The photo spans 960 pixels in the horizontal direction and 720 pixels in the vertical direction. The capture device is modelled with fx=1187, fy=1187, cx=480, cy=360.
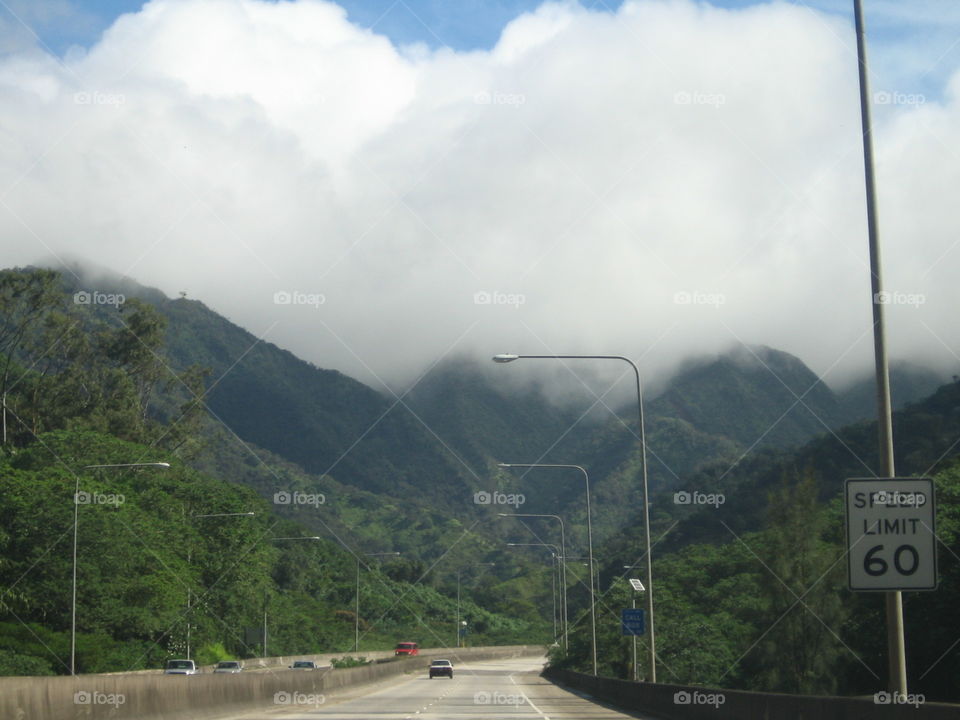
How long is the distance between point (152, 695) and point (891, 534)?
16.6 m

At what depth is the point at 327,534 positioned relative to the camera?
184m

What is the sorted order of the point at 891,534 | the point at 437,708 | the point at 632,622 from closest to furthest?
the point at 891,534 → the point at 437,708 → the point at 632,622

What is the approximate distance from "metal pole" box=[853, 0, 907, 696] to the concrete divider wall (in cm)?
64

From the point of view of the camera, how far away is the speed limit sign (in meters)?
13.6

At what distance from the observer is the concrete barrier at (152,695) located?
18.4 m

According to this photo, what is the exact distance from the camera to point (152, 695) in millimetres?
24562

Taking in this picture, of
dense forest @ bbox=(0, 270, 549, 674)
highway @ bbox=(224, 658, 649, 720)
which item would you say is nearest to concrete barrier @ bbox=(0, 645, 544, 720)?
highway @ bbox=(224, 658, 649, 720)

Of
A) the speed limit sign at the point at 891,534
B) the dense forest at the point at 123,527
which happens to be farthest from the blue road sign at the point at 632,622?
the speed limit sign at the point at 891,534

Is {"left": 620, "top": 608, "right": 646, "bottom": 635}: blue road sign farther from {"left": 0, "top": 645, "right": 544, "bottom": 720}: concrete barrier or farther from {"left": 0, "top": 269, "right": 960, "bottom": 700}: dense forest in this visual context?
{"left": 0, "top": 645, "right": 544, "bottom": 720}: concrete barrier

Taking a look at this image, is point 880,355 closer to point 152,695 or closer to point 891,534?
point 891,534

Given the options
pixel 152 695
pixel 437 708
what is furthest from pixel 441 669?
pixel 152 695

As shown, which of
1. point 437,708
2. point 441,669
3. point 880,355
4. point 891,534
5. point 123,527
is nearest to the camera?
point 891,534

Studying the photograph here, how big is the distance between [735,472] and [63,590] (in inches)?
3664

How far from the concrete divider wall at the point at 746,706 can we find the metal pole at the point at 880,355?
64 centimetres
